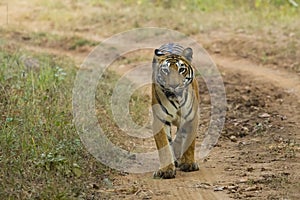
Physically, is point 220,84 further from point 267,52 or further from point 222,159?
point 222,159

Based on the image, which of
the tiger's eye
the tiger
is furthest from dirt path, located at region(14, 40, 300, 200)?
the tiger's eye

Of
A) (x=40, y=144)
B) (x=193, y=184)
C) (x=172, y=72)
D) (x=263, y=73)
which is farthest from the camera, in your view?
(x=263, y=73)

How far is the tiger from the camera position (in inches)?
259

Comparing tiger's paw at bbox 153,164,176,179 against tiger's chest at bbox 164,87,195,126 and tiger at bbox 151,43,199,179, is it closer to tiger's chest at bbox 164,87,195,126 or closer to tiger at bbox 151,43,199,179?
tiger at bbox 151,43,199,179

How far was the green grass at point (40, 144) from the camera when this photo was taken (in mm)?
5605

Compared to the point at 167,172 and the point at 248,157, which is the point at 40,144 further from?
the point at 248,157

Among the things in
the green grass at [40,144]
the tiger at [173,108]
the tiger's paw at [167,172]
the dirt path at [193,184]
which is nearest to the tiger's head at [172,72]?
the tiger at [173,108]

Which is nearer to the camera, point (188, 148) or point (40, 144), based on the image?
point (40, 144)


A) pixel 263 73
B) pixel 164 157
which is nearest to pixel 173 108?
pixel 164 157

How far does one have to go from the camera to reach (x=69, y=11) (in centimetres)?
1722

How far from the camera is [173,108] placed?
22.0 ft

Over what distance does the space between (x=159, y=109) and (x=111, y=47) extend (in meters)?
7.93

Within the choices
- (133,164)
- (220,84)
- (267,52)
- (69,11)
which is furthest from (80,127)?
(69,11)

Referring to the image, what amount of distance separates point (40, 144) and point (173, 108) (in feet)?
4.35
